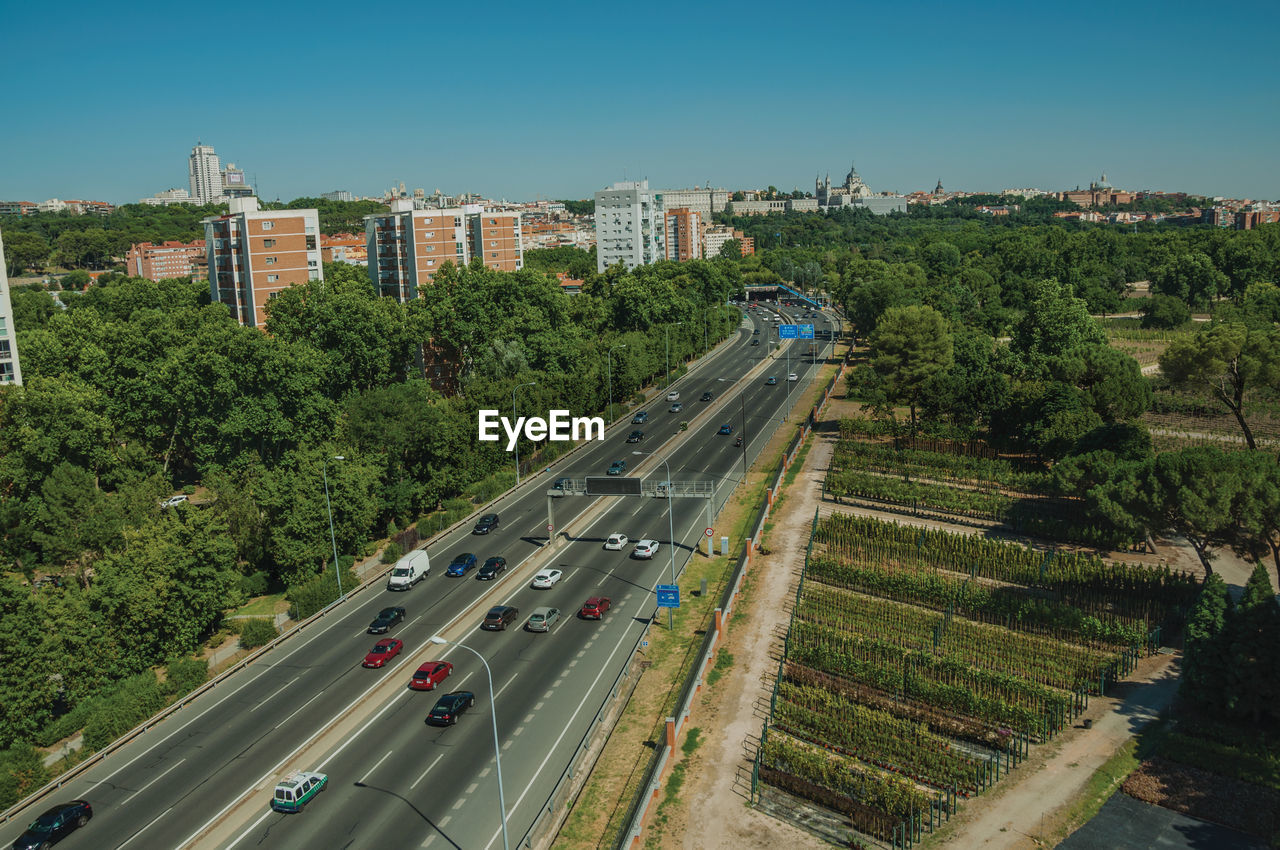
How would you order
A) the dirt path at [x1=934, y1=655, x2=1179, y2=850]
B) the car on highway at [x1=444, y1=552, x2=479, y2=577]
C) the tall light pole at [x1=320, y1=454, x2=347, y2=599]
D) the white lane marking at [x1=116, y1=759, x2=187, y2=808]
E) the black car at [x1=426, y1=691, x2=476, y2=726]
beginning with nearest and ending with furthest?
1. the dirt path at [x1=934, y1=655, x2=1179, y2=850]
2. the white lane marking at [x1=116, y1=759, x2=187, y2=808]
3. the black car at [x1=426, y1=691, x2=476, y2=726]
4. the tall light pole at [x1=320, y1=454, x2=347, y2=599]
5. the car on highway at [x1=444, y1=552, x2=479, y2=577]

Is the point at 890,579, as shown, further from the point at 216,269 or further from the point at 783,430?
the point at 216,269

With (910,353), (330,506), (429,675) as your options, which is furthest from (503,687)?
(910,353)

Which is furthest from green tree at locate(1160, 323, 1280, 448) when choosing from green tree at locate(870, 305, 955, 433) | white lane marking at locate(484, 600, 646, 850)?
white lane marking at locate(484, 600, 646, 850)

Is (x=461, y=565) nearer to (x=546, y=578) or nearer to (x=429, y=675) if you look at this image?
(x=546, y=578)

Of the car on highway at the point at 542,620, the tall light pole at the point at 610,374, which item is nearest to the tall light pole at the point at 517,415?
the tall light pole at the point at 610,374

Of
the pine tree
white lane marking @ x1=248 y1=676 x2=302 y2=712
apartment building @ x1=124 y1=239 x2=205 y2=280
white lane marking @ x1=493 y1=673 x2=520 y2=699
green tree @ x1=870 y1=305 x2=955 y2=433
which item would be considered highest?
apartment building @ x1=124 y1=239 x2=205 y2=280

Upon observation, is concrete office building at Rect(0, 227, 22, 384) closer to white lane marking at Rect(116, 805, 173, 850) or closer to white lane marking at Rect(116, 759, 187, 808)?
white lane marking at Rect(116, 759, 187, 808)
